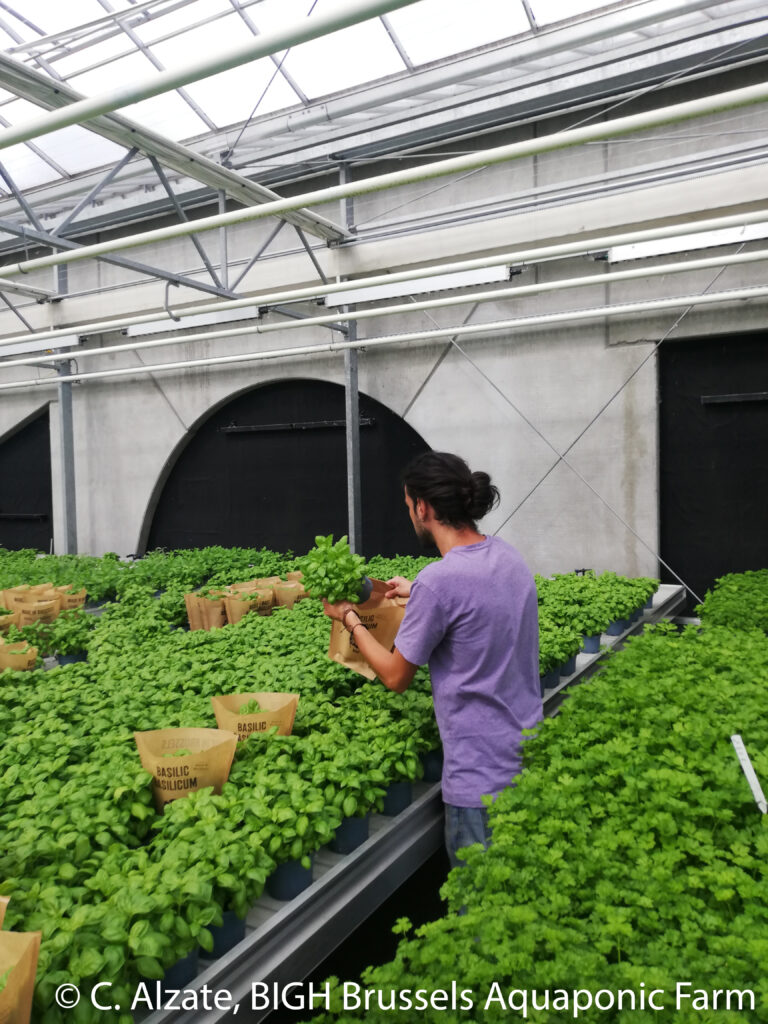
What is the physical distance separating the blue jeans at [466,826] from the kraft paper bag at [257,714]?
0.68m

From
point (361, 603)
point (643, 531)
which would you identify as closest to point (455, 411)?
point (643, 531)

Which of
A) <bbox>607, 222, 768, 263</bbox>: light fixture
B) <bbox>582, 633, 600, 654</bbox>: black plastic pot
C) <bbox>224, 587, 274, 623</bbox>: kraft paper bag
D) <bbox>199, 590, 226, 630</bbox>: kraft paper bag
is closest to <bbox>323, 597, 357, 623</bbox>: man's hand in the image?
<bbox>582, 633, 600, 654</bbox>: black plastic pot

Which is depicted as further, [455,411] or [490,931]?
[455,411]

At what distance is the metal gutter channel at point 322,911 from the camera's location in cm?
165

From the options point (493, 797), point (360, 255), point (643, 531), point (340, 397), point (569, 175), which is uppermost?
point (569, 175)

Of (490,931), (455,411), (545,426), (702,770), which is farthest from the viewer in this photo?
(455,411)

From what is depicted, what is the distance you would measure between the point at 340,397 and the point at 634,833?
760 centimetres

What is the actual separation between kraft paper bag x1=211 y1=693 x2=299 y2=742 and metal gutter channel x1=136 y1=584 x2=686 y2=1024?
45 cm

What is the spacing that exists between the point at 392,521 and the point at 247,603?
12.7 ft

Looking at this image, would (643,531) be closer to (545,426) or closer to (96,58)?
(545,426)

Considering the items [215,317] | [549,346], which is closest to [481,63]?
[549,346]

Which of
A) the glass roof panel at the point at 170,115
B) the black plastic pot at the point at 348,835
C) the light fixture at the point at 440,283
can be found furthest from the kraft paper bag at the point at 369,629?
the glass roof panel at the point at 170,115

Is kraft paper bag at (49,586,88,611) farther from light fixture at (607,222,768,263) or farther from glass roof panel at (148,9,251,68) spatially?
light fixture at (607,222,768,263)

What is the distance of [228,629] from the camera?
13.9ft
